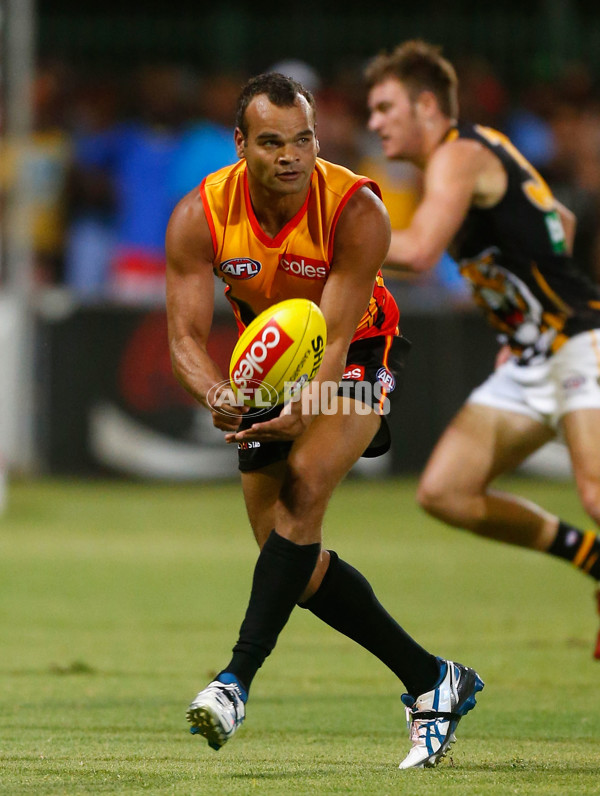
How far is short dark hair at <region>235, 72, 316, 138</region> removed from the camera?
4.59 m

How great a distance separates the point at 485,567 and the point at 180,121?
717 cm

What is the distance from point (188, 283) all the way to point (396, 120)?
2.46 m

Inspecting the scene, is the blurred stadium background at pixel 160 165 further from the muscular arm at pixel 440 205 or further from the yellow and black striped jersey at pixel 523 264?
the muscular arm at pixel 440 205

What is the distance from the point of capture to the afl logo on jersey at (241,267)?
484 cm

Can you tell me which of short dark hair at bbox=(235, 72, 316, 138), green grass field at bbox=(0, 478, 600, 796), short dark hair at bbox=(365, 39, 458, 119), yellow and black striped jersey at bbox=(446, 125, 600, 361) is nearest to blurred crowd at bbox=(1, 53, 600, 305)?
green grass field at bbox=(0, 478, 600, 796)

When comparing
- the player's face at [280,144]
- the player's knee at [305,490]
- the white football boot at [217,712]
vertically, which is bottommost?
the white football boot at [217,712]

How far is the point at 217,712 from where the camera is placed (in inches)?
166

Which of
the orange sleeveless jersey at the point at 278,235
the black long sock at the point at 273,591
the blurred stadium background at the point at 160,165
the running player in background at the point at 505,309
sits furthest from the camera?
the blurred stadium background at the point at 160,165

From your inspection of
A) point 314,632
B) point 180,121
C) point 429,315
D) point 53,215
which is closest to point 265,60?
point 180,121

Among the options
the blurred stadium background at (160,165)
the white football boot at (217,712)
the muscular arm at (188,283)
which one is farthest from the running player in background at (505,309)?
the blurred stadium background at (160,165)

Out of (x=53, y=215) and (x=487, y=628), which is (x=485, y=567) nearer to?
(x=487, y=628)

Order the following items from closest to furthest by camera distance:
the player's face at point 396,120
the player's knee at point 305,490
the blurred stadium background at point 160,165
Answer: the player's knee at point 305,490
the player's face at point 396,120
the blurred stadium background at point 160,165

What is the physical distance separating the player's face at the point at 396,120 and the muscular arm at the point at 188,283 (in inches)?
91.0

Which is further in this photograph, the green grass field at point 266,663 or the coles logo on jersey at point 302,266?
the coles logo on jersey at point 302,266
